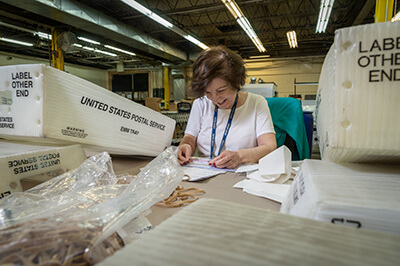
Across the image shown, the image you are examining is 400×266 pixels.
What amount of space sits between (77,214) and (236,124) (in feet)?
3.55

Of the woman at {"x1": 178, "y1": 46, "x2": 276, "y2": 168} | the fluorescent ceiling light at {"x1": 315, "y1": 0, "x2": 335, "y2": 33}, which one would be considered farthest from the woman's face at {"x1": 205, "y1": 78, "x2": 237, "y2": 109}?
the fluorescent ceiling light at {"x1": 315, "y1": 0, "x2": 335, "y2": 33}

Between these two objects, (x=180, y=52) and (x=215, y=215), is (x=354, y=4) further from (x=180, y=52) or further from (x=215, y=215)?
(x=215, y=215)

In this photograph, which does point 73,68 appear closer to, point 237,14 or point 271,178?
point 237,14

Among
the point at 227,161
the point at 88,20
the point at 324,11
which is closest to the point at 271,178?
the point at 227,161

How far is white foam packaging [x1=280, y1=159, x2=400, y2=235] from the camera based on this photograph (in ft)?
1.06

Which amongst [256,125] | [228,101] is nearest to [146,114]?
[228,101]

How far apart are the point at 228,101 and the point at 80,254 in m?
1.15

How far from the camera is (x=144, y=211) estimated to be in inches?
20.4

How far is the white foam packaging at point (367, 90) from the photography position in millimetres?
413

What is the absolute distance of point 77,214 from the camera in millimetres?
442

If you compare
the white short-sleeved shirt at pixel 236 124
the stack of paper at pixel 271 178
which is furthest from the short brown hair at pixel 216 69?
the stack of paper at pixel 271 178

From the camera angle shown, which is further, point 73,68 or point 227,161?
point 73,68

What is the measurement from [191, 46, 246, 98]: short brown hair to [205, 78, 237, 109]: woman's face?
19 mm

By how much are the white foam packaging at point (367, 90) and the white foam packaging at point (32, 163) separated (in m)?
0.81
